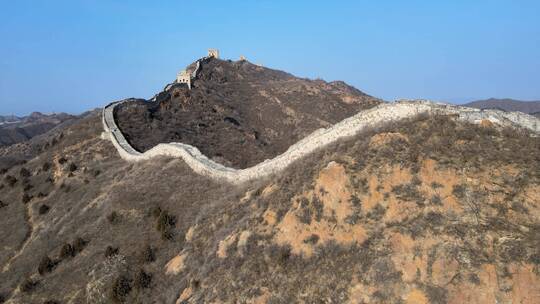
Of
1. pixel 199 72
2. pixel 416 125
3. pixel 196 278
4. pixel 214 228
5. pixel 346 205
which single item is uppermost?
pixel 199 72

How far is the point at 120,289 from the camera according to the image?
901 inches

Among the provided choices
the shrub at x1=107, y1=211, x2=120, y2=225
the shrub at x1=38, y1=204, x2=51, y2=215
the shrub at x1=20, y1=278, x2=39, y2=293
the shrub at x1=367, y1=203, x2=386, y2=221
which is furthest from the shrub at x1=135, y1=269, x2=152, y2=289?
the shrub at x1=38, y1=204, x2=51, y2=215

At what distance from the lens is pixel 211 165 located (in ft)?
106

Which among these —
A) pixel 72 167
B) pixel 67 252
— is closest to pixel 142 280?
pixel 67 252

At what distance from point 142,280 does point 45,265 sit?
951 cm

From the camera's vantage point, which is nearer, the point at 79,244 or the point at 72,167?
the point at 79,244

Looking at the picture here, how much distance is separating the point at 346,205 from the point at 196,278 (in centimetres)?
812

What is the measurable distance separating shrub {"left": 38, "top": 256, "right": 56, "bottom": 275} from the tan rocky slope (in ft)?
0.42

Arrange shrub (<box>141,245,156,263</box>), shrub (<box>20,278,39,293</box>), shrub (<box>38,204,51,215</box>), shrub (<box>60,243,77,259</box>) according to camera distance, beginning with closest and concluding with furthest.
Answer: shrub (<box>141,245,156,263</box>) < shrub (<box>20,278,39,293</box>) < shrub (<box>60,243,77,259</box>) < shrub (<box>38,204,51,215</box>)

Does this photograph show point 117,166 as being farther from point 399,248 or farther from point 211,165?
point 399,248

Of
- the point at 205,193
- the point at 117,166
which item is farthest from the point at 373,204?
the point at 117,166

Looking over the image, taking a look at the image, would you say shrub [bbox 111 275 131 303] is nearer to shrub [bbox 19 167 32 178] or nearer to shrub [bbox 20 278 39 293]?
shrub [bbox 20 278 39 293]

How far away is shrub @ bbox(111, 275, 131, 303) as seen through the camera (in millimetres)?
22609

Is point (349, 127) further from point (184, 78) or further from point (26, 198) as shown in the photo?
point (184, 78)
